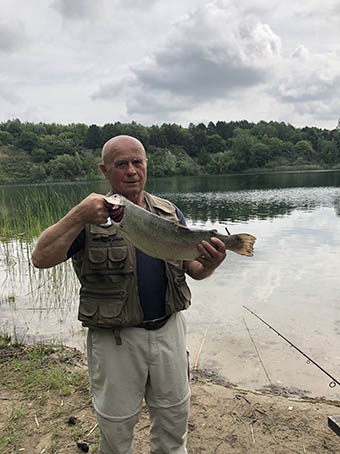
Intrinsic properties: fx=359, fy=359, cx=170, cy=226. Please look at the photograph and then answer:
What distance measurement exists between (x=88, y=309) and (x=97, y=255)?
44 cm

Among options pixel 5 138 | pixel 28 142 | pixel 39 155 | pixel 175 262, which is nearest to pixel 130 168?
pixel 175 262

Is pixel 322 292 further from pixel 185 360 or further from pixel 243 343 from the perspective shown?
pixel 185 360

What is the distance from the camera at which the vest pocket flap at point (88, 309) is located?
279 centimetres

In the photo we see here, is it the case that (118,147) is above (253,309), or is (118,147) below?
above

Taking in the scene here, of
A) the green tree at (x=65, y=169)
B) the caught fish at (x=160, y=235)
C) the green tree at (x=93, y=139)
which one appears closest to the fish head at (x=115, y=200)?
the caught fish at (x=160, y=235)

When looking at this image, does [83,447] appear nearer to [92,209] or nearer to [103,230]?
[103,230]

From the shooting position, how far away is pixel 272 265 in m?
12.8

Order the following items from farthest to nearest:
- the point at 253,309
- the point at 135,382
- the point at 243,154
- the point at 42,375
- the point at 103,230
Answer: the point at 243,154 → the point at 253,309 → the point at 42,375 → the point at 103,230 → the point at 135,382

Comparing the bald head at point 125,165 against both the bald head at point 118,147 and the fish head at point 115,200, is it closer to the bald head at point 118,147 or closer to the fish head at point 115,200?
the bald head at point 118,147

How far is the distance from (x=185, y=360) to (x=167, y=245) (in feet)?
3.38

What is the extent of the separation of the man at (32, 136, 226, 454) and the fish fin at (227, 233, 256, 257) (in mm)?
86

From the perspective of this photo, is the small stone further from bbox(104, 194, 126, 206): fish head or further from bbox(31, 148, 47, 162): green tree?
bbox(31, 148, 47, 162): green tree

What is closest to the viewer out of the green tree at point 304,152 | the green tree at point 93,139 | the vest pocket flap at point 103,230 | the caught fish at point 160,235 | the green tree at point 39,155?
the caught fish at point 160,235

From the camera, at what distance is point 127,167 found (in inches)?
117
